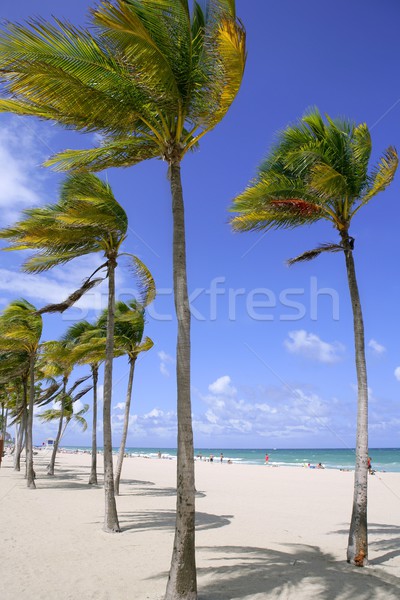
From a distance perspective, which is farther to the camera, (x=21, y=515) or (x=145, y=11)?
(x=21, y=515)

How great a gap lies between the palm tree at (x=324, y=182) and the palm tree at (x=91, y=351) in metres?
10.9

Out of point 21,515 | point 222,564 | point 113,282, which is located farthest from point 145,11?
point 21,515

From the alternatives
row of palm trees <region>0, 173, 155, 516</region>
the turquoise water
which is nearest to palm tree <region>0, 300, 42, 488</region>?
row of palm trees <region>0, 173, 155, 516</region>

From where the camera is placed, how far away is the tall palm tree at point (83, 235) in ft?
34.1

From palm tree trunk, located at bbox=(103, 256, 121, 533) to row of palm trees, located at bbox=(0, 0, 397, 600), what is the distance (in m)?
4.17

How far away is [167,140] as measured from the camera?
7.03 m

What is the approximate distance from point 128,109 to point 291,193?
3886 millimetres

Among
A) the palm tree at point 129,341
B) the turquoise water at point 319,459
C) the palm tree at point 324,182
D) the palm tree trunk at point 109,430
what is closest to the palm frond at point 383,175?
the palm tree at point 324,182

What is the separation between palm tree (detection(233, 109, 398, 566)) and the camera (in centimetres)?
873

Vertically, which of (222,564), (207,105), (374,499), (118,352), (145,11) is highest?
(145,11)

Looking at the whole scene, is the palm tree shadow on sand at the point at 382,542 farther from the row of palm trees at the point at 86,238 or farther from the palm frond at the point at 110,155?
the palm frond at the point at 110,155

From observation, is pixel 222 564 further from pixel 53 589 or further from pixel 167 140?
pixel 167 140

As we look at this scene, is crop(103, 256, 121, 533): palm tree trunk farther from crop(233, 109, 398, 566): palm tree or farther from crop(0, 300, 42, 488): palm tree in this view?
crop(0, 300, 42, 488): palm tree

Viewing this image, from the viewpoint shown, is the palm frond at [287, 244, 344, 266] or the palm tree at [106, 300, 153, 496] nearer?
the palm frond at [287, 244, 344, 266]
